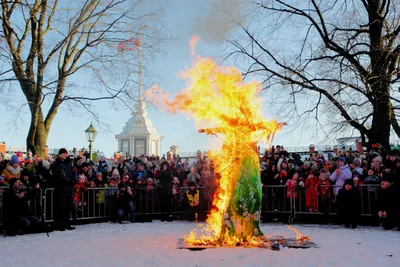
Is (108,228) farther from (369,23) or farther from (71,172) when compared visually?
(369,23)

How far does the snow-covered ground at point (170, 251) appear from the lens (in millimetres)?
7512

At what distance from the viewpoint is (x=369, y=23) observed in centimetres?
1730

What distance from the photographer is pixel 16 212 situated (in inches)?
448

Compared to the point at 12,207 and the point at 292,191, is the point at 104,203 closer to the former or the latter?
the point at 12,207

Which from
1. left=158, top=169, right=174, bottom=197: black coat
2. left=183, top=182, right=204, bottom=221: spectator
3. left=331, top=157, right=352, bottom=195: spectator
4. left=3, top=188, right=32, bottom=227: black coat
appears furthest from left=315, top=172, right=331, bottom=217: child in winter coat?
left=3, top=188, right=32, bottom=227: black coat

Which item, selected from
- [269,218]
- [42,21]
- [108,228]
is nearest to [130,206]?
[108,228]

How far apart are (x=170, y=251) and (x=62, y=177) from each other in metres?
5.08

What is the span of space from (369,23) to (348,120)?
3.88m

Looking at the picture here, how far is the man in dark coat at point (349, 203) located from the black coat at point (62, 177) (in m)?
7.75

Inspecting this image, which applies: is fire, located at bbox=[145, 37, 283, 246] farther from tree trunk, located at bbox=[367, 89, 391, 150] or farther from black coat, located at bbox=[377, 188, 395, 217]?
tree trunk, located at bbox=[367, 89, 391, 150]

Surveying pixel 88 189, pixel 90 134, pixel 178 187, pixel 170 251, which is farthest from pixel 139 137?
pixel 170 251

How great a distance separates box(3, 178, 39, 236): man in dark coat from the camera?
1130cm

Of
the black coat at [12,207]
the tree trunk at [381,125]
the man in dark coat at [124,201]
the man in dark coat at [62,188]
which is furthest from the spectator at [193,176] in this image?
the tree trunk at [381,125]

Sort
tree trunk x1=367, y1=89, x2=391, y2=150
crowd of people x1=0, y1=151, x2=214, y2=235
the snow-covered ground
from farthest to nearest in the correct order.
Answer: tree trunk x1=367, y1=89, x2=391, y2=150 → crowd of people x1=0, y1=151, x2=214, y2=235 → the snow-covered ground
